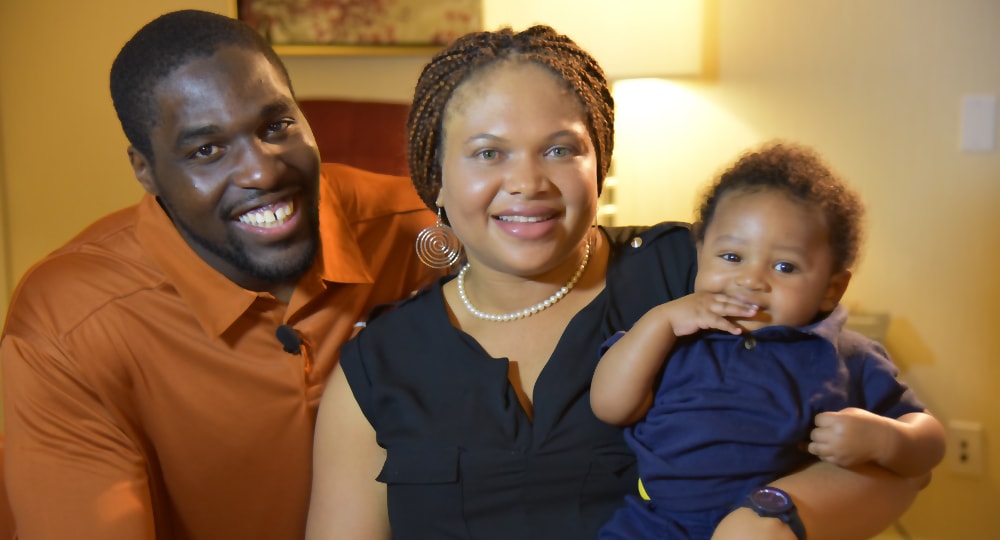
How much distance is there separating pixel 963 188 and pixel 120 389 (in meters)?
2.31

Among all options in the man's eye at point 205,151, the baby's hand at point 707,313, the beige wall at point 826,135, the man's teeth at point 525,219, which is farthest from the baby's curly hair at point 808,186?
the beige wall at point 826,135

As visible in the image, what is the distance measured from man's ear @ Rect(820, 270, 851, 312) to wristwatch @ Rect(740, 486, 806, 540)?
0.27 metres

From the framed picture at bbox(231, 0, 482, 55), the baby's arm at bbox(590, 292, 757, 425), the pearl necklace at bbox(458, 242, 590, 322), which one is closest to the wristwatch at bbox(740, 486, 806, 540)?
the baby's arm at bbox(590, 292, 757, 425)

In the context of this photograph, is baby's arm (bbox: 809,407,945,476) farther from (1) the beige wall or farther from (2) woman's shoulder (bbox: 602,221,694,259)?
(1) the beige wall

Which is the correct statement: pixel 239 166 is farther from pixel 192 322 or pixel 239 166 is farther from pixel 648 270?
pixel 648 270

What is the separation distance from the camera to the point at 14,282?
3182 mm

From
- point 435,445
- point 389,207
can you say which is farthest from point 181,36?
point 435,445

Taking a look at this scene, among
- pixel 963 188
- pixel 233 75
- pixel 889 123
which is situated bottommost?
pixel 963 188

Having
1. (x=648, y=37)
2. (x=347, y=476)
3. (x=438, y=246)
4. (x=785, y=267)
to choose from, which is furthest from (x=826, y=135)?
(x=347, y=476)

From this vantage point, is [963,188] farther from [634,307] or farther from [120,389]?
[120,389]

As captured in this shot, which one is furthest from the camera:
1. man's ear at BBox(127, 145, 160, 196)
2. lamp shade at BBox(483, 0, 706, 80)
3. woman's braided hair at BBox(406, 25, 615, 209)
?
lamp shade at BBox(483, 0, 706, 80)

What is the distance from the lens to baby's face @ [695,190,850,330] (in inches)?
48.6

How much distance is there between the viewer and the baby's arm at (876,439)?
1.19 meters

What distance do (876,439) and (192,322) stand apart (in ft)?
3.80
